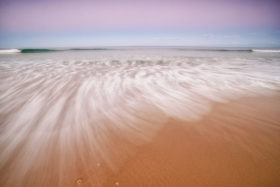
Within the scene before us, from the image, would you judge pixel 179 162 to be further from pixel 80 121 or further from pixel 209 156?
pixel 80 121

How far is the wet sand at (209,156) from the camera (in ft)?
4.31

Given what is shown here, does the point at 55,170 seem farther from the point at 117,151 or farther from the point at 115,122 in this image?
the point at 115,122

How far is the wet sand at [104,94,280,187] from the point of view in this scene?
1312mm

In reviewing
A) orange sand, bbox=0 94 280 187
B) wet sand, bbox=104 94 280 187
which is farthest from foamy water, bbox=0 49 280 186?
wet sand, bbox=104 94 280 187

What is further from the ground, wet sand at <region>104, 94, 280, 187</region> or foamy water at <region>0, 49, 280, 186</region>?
foamy water at <region>0, 49, 280, 186</region>

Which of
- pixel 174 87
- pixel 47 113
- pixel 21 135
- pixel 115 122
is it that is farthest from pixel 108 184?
pixel 174 87

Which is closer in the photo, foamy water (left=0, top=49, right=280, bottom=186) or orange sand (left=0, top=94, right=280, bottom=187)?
orange sand (left=0, top=94, right=280, bottom=187)

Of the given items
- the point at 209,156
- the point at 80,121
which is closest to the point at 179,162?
the point at 209,156

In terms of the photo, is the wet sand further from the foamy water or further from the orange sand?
the foamy water

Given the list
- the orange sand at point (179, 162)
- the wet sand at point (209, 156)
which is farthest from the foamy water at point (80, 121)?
the wet sand at point (209, 156)

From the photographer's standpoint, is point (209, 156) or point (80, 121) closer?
point (209, 156)

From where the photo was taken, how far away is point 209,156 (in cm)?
156

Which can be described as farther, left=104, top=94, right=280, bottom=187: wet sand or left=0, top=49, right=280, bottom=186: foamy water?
left=0, top=49, right=280, bottom=186: foamy water

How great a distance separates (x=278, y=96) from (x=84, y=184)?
481cm
